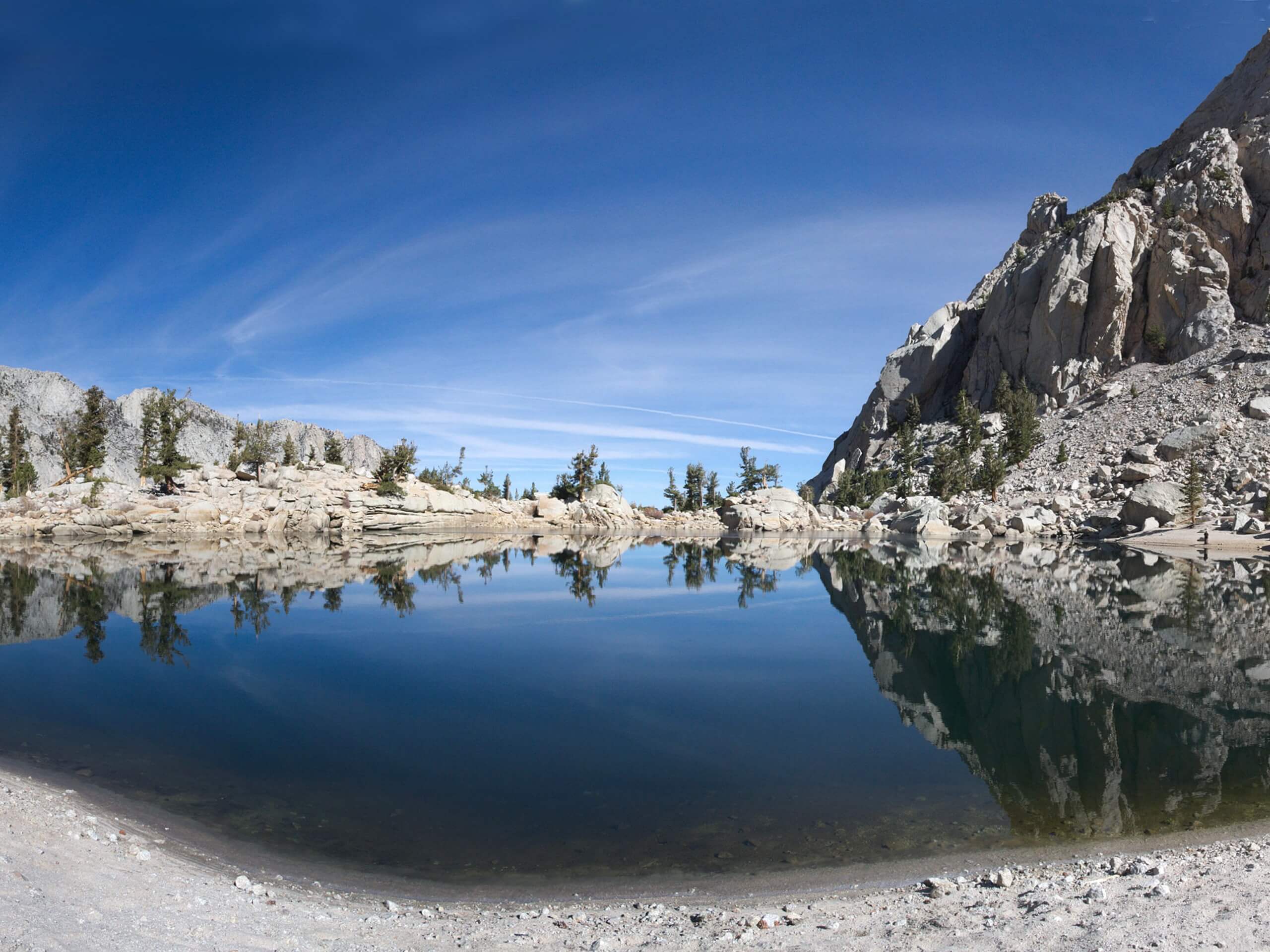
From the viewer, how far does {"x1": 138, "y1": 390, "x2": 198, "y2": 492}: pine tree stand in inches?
2980

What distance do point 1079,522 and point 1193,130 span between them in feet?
352

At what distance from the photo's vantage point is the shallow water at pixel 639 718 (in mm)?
9641

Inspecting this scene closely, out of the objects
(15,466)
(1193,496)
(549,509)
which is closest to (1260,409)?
(1193,496)

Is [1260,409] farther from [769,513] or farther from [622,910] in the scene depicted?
[622,910]

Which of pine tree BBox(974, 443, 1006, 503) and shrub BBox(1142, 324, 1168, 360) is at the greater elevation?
shrub BBox(1142, 324, 1168, 360)

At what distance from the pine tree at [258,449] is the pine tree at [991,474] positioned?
96.9 meters

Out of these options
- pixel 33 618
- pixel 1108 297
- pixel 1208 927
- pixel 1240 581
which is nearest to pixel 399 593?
pixel 33 618

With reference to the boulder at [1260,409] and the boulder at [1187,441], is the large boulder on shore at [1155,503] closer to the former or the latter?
the boulder at [1187,441]

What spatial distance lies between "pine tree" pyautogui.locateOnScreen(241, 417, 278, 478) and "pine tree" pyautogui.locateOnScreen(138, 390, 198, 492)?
29.0 feet

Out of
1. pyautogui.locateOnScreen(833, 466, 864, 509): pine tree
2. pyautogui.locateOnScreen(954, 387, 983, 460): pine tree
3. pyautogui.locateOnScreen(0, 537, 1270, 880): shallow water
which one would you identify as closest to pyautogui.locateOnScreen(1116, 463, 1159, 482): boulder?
pyautogui.locateOnScreen(954, 387, 983, 460): pine tree

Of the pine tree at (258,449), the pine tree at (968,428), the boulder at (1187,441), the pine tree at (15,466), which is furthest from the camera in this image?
the pine tree at (968,428)

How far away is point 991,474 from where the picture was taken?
105188mm

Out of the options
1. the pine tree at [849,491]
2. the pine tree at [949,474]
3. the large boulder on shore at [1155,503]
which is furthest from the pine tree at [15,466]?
the large boulder on shore at [1155,503]

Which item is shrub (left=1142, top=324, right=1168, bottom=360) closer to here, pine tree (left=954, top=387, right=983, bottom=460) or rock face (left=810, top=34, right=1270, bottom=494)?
rock face (left=810, top=34, right=1270, bottom=494)
